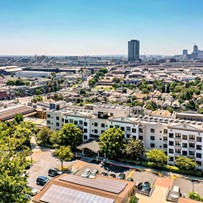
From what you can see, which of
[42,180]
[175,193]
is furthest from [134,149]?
[42,180]

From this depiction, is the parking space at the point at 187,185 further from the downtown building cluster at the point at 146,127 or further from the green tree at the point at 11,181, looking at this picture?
the green tree at the point at 11,181

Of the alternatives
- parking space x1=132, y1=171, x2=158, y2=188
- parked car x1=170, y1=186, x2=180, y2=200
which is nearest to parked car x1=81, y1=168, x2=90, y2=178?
parking space x1=132, y1=171, x2=158, y2=188

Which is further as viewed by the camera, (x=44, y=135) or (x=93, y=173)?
(x=44, y=135)

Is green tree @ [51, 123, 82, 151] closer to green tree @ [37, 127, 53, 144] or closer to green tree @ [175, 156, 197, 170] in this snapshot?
green tree @ [37, 127, 53, 144]

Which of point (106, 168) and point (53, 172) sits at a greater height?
point (53, 172)

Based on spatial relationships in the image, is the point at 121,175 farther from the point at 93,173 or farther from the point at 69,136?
the point at 69,136

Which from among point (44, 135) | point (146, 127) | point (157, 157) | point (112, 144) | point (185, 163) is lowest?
point (185, 163)
